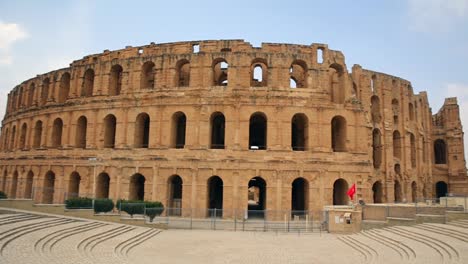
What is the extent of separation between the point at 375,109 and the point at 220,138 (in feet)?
52.3

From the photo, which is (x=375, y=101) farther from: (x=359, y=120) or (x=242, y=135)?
(x=242, y=135)

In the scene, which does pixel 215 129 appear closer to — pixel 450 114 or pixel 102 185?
pixel 102 185

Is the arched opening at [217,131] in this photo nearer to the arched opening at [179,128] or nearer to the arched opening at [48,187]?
the arched opening at [179,128]

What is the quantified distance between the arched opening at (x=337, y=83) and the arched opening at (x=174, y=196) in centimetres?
1553

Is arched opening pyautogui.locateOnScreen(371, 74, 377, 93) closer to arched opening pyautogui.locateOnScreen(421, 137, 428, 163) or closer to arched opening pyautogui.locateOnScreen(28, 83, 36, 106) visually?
arched opening pyautogui.locateOnScreen(421, 137, 428, 163)

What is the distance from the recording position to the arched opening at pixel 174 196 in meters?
27.8

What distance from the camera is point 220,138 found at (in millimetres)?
35469

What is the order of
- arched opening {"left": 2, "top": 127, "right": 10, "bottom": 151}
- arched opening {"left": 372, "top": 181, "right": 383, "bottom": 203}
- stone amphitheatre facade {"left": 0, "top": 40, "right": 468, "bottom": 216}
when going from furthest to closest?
arched opening {"left": 2, "top": 127, "right": 10, "bottom": 151}
arched opening {"left": 372, "top": 181, "right": 383, "bottom": 203}
stone amphitheatre facade {"left": 0, "top": 40, "right": 468, "bottom": 216}

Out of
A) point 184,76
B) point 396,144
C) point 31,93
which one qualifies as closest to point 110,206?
point 184,76

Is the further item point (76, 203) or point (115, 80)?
point (115, 80)

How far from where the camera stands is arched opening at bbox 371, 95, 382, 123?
35.2 meters

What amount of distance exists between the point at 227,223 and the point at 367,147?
13552 mm

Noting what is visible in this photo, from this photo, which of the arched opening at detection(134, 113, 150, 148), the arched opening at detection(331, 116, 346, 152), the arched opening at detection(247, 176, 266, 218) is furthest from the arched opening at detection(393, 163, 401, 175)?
the arched opening at detection(134, 113, 150, 148)

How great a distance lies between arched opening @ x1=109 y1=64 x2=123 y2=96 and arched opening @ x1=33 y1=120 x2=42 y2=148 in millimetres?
9918
